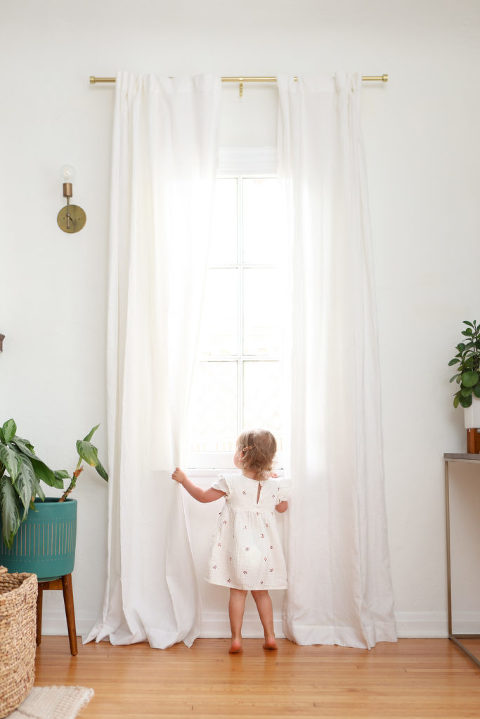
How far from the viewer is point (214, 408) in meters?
3.07

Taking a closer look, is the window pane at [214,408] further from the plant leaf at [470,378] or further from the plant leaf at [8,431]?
the plant leaf at [470,378]

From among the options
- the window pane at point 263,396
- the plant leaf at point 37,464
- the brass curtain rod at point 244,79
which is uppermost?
the brass curtain rod at point 244,79

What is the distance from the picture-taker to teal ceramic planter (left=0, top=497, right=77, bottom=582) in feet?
8.39

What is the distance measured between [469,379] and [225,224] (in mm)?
1264

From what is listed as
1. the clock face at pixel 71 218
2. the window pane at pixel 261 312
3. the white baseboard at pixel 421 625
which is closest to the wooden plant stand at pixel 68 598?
the window pane at pixel 261 312

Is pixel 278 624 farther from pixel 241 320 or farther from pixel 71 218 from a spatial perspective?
pixel 71 218

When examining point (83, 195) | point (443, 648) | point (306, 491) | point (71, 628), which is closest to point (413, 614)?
point (443, 648)

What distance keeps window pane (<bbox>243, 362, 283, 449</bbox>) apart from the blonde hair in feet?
0.82

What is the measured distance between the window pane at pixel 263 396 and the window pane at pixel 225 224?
1.65ft

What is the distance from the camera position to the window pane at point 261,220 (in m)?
3.12

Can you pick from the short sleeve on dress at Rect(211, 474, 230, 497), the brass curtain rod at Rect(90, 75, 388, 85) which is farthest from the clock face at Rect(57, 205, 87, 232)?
the short sleeve on dress at Rect(211, 474, 230, 497)

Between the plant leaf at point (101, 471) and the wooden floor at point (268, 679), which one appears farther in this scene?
the plant leaf at point (101, 471)

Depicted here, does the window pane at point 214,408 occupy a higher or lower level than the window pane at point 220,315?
lower

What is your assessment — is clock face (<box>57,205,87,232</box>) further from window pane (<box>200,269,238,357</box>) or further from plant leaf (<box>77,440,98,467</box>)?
plant leaf (<box>77,440,98,467</box>)
